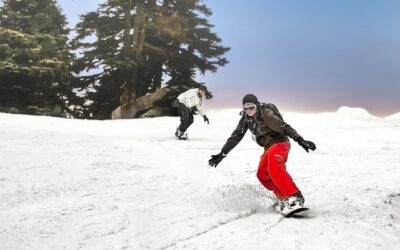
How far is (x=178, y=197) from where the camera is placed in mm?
5641

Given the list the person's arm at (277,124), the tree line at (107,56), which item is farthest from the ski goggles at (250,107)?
the tree line at (107,56)

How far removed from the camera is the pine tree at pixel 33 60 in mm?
24312

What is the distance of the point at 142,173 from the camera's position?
7.22 meters

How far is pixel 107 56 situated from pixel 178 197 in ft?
71.6

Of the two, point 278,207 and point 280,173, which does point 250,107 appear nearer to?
point 280,173

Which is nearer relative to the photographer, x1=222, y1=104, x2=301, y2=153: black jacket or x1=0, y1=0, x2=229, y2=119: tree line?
x1=222, y1=104, x2=301, y2=153: black jacket

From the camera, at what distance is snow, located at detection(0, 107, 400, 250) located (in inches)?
156

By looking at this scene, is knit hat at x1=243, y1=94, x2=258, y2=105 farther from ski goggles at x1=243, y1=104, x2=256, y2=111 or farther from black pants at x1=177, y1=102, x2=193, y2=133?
black pants at x1=177, y1=102, x2=193, y2=133

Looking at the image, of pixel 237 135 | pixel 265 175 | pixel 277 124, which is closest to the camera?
pixel 277 124

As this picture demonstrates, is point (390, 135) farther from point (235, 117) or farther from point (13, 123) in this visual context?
point (13, 123)

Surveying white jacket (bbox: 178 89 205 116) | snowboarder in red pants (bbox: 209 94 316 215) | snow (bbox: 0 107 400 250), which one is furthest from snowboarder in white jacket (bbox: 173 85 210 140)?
snowboarder in red pants (bbox: 209 94 316 215)

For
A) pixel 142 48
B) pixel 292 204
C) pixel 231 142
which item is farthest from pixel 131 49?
pixel 292 204

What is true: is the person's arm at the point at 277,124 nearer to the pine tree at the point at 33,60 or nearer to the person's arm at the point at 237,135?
the person's arm at the point at 237,135

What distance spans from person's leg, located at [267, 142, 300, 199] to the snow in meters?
0.31
